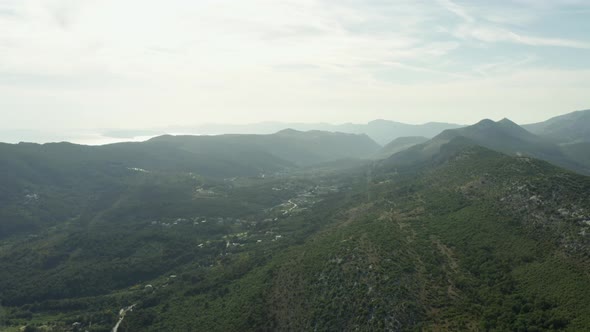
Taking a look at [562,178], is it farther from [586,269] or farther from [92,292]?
[92,292]

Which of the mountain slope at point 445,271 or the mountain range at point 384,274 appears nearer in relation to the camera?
the mountain slope at point 445,271

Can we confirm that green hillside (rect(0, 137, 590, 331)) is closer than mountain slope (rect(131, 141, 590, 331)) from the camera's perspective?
No

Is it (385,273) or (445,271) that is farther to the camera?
(385,273)

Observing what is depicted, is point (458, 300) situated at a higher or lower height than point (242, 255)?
higher

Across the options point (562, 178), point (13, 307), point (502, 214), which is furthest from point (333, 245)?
point (13, 307)

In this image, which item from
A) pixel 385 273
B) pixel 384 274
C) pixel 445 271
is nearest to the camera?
pixel 445 271

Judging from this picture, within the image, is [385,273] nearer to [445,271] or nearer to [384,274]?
[384,274]

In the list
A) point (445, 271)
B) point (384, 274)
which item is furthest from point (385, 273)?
point (445, 271)

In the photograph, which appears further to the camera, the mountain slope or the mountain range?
the mountain range

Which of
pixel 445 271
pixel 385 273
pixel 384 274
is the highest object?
pixel 445 271

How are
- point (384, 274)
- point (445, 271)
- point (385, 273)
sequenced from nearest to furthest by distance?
1. point (445, 271)
2. point (384, 274)
3. point (385, 273)

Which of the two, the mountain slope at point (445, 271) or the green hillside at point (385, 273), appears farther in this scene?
the green hillside at point (385, 273)
